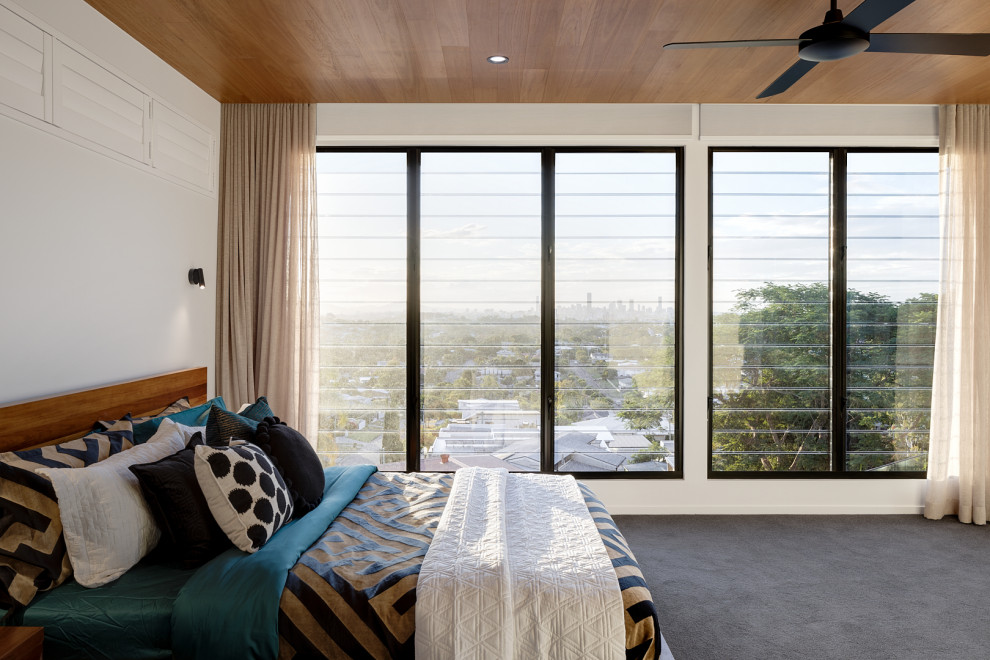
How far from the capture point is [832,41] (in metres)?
2.24

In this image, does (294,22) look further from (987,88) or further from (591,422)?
(987,88)

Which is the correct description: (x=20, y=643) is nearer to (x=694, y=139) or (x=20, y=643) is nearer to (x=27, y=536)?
(x=27, y=536)

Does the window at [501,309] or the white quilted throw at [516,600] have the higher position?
the window at [501,309]

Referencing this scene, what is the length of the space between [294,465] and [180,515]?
54 centimetres

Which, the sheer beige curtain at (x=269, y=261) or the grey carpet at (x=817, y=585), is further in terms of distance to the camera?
the sheer beige curtain at (x=269, y=261)

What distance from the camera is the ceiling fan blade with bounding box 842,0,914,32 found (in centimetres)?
195

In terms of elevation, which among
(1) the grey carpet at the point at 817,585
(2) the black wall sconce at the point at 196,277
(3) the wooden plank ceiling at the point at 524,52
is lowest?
(1) the grey carpet at the point at 817,585

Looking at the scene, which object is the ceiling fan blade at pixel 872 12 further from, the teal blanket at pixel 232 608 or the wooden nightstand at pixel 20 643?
the wooden nightstand at pixel 20 643

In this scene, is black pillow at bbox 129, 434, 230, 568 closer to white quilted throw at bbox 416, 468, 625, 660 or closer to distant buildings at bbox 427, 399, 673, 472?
white quilted throw at bbox 416, 468, 625, 660

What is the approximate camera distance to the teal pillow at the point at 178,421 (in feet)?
8.20

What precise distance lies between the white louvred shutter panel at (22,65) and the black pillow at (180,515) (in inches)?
58.3

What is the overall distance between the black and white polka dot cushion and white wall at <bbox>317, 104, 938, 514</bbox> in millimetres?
2537

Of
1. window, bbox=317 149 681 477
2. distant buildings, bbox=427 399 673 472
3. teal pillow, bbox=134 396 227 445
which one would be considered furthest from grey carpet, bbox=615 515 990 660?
teal pillow, bbox=134 396 227 445

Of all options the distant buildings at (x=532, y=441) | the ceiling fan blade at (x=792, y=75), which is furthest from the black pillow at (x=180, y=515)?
the ceiling fan blade at (x=792, y=75)
